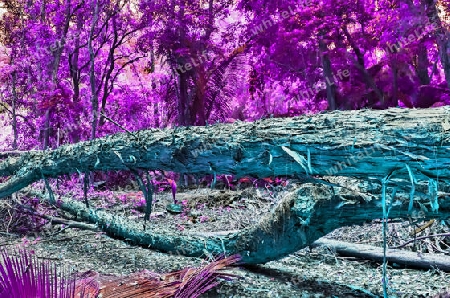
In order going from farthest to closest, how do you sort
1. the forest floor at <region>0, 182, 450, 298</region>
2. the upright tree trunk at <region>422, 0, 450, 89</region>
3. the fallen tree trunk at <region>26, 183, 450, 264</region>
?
the upright tree trunk at <region>422, 0, 450, 89</region>, the forest floor at <region>0, 182, 450, 298</region>, the fallen tree trunk at <region>26, 183, 450, 264</region>

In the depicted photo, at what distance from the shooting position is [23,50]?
829 cm

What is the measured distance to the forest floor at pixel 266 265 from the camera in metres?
2.34

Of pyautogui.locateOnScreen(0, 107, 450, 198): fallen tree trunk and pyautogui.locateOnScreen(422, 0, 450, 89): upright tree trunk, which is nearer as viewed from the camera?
pyautogui.locateOnScreen(0, 107, 450, 198): fallen tree trunk

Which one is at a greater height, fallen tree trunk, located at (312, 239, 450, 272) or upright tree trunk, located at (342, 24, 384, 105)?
upright tree trunk, located at (342, 24, 384, 105)

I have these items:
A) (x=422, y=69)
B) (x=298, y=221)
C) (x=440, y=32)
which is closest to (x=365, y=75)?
(x=422, y=69)

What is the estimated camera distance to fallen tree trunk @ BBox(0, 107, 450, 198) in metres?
1.57

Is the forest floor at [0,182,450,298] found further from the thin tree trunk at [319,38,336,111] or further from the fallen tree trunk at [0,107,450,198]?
the thin tree trunk at [319,38,336,111]

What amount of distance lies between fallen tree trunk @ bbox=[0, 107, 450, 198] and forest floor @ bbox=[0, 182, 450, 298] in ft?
2.34

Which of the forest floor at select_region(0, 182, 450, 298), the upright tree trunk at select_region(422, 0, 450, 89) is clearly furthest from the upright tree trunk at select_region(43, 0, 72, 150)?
the upright tree trunk at select_region(422, 0, 450, 89)

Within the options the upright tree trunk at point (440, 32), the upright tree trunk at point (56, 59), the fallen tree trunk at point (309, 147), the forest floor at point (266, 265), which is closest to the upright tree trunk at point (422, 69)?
the upright tree trunk at point (440, 32)

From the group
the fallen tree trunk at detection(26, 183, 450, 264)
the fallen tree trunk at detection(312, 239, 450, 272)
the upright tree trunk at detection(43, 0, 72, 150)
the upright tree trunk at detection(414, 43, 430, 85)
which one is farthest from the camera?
the upright tree trunk at detection(43, 0, 72, 150)

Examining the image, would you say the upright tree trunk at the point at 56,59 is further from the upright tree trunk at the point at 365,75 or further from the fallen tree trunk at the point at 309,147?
the fallen tree trunk at the point at 309,147

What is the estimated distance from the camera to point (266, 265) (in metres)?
2.82

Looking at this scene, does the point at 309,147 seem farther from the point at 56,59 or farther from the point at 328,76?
the point at 56,59
